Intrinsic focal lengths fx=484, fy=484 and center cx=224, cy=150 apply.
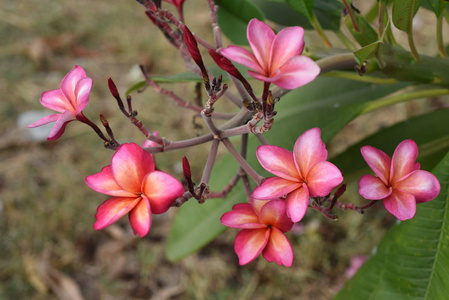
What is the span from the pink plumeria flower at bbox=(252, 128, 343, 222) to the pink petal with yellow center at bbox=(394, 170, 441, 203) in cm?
9

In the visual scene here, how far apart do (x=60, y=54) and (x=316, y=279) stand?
5.12ft

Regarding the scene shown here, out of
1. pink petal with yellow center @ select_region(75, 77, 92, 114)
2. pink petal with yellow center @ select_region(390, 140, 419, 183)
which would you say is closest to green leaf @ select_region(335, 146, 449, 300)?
pink petal with yellow center @ select_region(390, 140, 419, 183)

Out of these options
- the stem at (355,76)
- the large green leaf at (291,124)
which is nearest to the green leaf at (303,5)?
the stem at (355,76)

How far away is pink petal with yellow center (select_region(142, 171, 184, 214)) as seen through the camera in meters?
0.45

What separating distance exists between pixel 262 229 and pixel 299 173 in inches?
3.4

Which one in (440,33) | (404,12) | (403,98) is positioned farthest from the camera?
(403,98)

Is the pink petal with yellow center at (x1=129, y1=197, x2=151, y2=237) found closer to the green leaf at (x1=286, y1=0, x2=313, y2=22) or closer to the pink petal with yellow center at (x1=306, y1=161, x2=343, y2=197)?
the pink petal with yellow center at (x1=306, y1=161, x2=343, y2=197)

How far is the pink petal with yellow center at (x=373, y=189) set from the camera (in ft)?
1.56

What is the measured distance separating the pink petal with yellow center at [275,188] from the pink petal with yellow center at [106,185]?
12cm

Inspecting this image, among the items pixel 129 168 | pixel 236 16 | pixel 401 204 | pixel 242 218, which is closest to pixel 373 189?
pixel 401 204

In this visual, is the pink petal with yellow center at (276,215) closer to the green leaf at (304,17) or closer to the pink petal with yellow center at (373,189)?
the pink petal with yellow center at (373,189)

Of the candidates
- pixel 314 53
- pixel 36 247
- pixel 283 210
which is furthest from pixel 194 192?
pixel 36 247

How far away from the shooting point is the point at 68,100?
1.73 ft

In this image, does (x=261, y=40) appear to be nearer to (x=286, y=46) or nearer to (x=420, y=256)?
(x=286, y=46)
